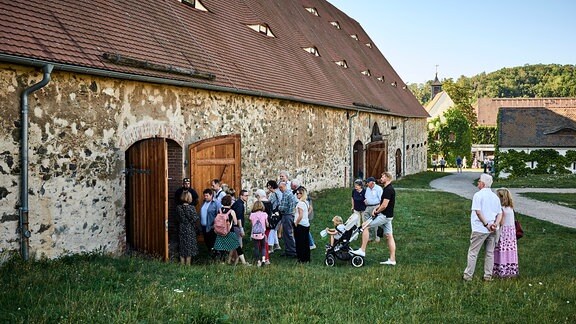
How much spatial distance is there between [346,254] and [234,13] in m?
9.48

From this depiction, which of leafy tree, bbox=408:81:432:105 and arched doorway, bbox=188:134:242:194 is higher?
leafy tree, bbox=408:81:432:105

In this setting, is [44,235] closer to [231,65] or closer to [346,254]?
[346,254]

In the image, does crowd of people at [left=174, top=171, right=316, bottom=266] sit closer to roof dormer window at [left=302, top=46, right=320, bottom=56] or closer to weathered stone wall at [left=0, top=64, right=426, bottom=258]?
weathered stone wall at [left=0, top=64, right=426, bottom=258]

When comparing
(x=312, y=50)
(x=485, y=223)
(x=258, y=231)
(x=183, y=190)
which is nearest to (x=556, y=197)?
(x=312, y=50)

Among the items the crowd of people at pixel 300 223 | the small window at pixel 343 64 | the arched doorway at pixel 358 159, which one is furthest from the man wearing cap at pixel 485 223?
the small window at pixel 343 64

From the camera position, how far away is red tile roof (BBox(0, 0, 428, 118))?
7.88 metres

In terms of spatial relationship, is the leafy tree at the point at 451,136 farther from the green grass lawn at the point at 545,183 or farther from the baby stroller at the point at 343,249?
the baby stroller at the point at 343,249

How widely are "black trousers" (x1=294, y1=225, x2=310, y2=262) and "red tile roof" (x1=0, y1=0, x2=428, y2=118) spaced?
3.77m

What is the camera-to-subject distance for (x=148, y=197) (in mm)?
9000

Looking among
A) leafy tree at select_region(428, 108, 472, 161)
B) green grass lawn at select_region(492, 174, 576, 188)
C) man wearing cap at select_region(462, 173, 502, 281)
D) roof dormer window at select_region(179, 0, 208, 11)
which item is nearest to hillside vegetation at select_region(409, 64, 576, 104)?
leafy tree at select_region(428, 108, 472, 161)

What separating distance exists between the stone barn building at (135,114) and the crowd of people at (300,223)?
27.3 inches

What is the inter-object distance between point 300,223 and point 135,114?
3.62 meters

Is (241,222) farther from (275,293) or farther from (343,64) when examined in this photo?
(343,64)

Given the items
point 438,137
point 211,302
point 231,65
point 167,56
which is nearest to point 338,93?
point 231,65
